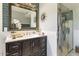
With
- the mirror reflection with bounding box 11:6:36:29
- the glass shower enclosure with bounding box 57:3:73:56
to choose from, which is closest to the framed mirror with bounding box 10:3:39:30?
the mirror reflection with bounding box 11:6:36:29

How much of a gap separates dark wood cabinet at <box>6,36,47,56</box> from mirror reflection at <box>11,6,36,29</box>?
18cm

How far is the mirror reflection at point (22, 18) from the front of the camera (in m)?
1.78

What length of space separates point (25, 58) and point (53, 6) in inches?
28.2

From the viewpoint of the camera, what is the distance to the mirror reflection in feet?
5.85

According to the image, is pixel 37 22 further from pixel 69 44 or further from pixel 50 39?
pixel 69 44

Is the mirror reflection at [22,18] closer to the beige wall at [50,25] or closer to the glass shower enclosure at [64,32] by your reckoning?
the beige wall at [50,25]

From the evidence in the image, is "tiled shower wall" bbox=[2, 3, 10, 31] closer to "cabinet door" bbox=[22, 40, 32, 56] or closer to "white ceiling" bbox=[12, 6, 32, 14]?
"white ceiling" bbox=[12, 6, 32, 14]

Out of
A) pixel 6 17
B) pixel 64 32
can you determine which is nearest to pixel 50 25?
pixel 64 32

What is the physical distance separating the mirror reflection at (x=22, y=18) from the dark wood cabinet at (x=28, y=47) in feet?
0.59

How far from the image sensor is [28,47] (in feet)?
6.10

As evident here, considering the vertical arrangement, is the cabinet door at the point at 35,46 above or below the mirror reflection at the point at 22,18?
below

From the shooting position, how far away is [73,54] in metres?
1.88

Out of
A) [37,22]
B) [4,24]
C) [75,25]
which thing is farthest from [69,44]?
[4,24]

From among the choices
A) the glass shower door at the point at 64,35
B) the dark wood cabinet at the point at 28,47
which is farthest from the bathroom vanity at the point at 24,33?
the glass shower door at the point at 64,35
